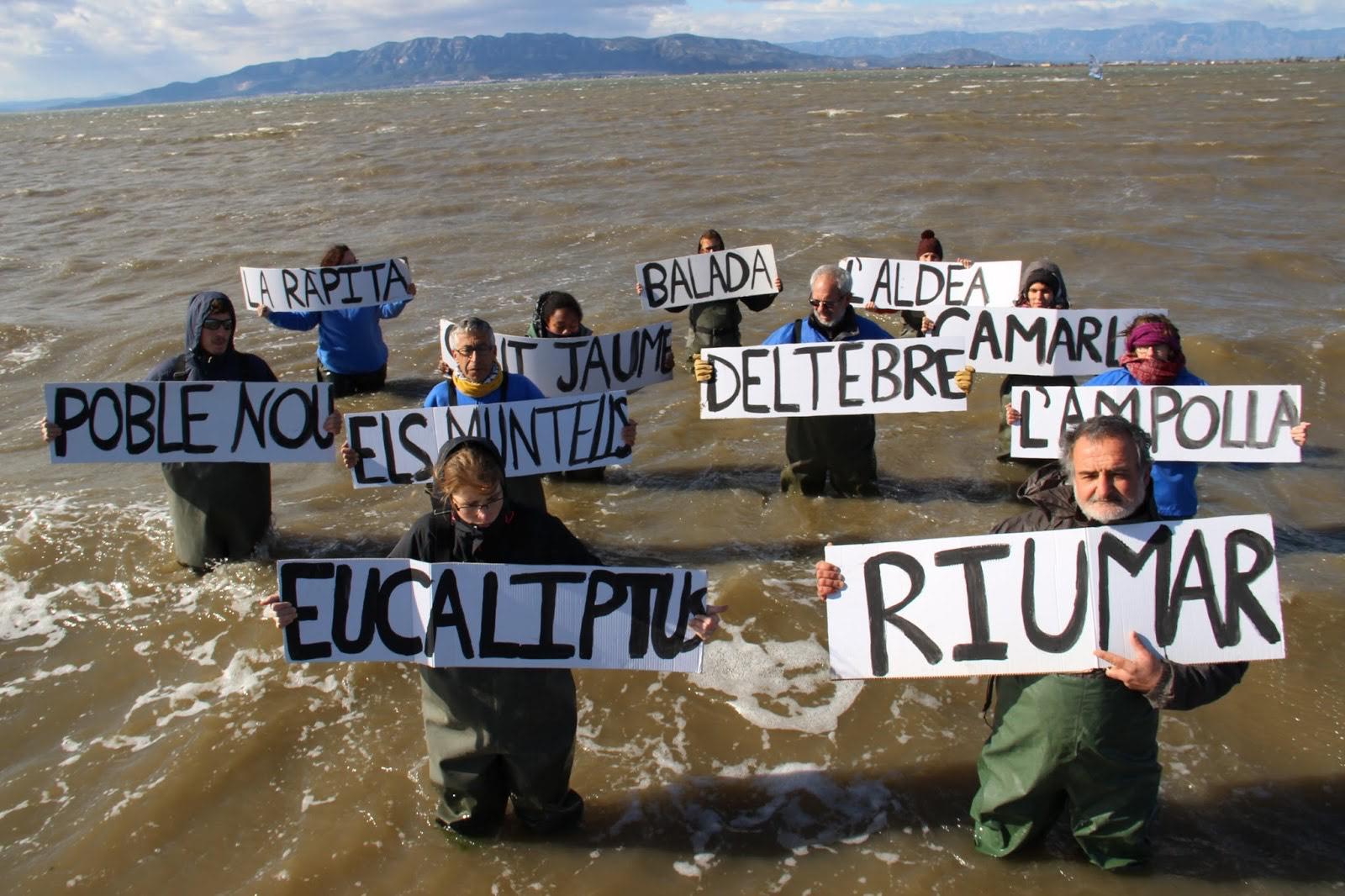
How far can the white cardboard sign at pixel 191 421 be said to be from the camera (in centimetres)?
605

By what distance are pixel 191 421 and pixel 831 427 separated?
4348 millimetres

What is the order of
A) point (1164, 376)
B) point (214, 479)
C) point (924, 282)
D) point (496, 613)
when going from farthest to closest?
point (924, 282)
point (214, 479)
point (1164, 376)
point (496, 613)

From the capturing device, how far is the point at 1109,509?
3.46 meters

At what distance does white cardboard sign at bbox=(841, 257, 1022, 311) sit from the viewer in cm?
886

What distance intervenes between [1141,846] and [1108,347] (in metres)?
4.22

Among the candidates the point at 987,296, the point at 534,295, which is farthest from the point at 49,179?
the point at 987,296

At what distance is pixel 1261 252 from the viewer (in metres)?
15.7

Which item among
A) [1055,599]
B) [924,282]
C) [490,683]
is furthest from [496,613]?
[924,282]

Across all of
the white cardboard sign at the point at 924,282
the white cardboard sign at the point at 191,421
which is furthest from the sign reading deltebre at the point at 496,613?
the white cardboard sign at the point at 924,282

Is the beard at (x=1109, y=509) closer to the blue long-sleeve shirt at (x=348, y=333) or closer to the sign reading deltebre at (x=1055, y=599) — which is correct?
the sign reading deltebre at (x=1055, y=599)

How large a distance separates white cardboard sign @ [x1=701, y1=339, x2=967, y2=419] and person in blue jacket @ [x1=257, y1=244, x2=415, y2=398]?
430cm

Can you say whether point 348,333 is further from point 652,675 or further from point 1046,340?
point 1046,340

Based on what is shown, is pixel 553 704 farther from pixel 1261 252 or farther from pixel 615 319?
pixel 1261 252


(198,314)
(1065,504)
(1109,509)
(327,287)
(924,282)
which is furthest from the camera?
(327,287)
